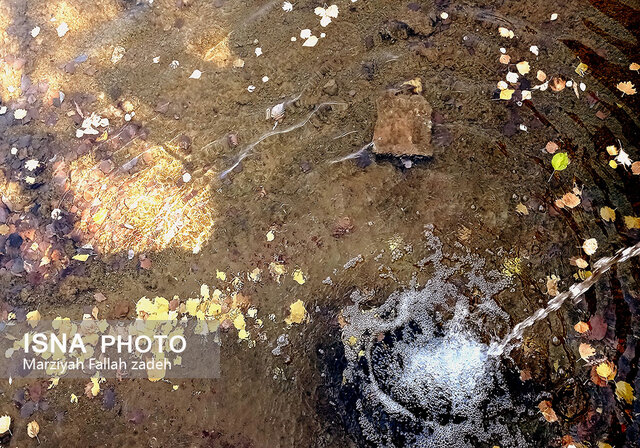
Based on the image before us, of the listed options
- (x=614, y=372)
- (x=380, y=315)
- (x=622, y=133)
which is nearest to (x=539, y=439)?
(x=614, y=372)

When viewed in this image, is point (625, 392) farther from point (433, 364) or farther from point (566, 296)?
point (433, 364)

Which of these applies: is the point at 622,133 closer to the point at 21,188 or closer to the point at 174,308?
the point at 174,308

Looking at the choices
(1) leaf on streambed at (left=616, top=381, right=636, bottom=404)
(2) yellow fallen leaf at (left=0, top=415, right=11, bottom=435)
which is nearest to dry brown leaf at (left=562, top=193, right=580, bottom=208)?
(1) leaf on streambed at (left=616, top=381, right=636, bottom=404)

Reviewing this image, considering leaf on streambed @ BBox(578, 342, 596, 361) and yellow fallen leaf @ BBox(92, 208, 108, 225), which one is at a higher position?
yellow fallen leaf @ BBox(92, 208, 108, 225)

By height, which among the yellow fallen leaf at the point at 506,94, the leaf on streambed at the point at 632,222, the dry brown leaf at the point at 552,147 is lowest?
the leaf on streambed at the point at 632,222

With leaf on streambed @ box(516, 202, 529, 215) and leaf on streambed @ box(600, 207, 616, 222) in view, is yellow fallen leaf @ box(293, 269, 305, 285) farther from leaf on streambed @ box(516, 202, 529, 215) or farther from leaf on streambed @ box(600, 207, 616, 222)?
leaf on streambed @ box(600, 207, 616, 222)

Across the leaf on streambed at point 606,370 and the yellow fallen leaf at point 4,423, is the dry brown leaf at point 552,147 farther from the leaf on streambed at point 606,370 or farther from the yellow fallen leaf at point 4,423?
the yellow fallen leaf at point 4,423

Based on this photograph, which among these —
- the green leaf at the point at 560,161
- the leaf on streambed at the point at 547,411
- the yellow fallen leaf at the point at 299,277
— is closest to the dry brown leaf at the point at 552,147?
the green leaf at the point at 560,161
